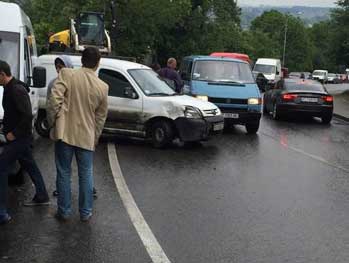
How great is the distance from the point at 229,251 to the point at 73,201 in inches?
97.6

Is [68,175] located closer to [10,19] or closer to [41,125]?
[10,19]

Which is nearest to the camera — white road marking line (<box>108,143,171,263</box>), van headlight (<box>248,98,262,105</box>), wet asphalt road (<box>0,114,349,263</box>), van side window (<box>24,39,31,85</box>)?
white road marking line (<box>108,143,171,263</box>)

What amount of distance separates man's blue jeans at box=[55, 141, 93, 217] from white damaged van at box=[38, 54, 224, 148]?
19.0ft

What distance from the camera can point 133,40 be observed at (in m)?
41.8

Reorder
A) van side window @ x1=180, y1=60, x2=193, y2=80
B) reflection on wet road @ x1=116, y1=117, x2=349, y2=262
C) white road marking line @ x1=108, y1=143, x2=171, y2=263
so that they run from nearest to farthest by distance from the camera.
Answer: white road marking line @ x1=108, y1=143, x2=171, y2=263 → reflection on wet road @ x1=116, y1=117, x2=349, y2=262 → van side window @ x1=180, y1=60, x2=193, y2=80

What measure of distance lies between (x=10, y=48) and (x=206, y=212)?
4.45m

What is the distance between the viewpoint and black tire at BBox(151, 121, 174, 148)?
12531mm

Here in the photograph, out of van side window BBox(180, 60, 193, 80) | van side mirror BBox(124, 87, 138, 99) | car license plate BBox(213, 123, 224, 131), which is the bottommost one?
car license plate BBox(213, 123, 224, 131)

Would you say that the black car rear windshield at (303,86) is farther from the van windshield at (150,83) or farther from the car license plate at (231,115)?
the van windshield at (150,83)

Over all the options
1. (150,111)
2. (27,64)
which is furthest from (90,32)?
(27,64)

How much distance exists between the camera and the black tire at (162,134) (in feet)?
41.1

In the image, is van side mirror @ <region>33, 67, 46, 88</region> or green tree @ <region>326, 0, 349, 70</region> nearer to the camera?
van side mirror @ <region>33, 67, 46, 88</region>

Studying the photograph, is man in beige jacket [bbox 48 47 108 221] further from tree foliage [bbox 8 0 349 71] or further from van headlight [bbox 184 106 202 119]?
tree foliage [bbox 8 0 349 71]

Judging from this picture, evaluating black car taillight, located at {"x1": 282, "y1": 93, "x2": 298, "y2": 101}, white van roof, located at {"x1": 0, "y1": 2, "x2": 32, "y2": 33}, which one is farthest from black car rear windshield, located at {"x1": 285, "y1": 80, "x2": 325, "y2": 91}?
white van roof, located at {"x1": 0, "y1": 2, "x2": 32, "y2": 33}
